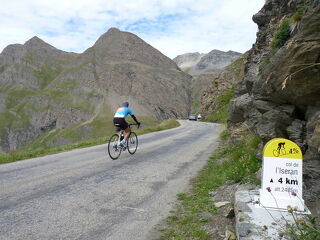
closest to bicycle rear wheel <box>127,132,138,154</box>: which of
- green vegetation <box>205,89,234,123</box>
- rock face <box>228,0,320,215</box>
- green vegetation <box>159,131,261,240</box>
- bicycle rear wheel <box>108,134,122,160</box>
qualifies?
bicycle rear wheel <box>108,134,122,160</box>

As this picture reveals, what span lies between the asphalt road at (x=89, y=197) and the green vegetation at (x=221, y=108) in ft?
137

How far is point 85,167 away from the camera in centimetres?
1035

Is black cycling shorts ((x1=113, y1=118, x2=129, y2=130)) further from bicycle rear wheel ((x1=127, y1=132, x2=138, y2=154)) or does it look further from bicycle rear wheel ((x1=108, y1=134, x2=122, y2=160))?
bicycle rear wheel ((x1=127, y1=132, x2=138, y2=154))

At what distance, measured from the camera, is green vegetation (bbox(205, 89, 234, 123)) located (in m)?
52.6

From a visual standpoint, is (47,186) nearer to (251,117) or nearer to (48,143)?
(251,117)

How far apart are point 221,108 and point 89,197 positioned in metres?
53.7

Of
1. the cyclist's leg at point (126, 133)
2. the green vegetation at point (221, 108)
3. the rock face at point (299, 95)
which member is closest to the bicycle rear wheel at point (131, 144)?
the cyclist's leg at point (126, 133)

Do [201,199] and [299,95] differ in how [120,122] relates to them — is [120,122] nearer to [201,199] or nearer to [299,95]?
[201,199]

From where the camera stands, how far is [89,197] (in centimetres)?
691

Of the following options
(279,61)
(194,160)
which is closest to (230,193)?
(279,61)

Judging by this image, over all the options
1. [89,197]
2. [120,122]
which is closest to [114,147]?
[120,122]

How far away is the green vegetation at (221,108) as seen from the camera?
173ft

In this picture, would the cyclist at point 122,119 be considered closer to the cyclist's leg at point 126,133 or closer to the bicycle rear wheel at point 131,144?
the cyclist's leg at point 126,133

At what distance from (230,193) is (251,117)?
16.0ft
